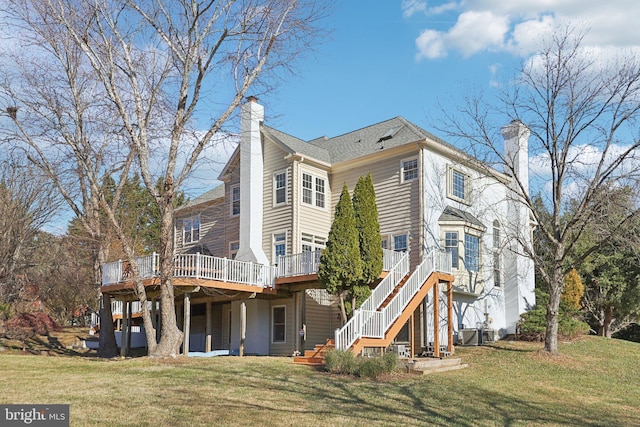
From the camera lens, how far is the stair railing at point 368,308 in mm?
16578

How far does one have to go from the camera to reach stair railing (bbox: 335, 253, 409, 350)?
16.6 m

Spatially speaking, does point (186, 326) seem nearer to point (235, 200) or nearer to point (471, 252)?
point (235, 200)

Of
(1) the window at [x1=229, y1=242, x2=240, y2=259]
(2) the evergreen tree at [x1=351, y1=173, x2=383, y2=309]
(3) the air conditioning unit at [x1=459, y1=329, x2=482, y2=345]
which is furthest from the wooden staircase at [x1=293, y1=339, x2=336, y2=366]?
(1) the window at [x1=229, y1=242, x2=240, y2=259]

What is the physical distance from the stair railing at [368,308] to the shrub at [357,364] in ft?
2.65

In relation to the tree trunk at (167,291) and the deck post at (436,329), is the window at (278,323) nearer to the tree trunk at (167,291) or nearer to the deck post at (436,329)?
the tree trunk at (167,291)

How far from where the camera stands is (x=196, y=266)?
20.2 meters

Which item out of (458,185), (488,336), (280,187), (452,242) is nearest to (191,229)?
(280,187)

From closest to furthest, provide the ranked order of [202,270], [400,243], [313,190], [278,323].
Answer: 1. [202,270]
2. [400,243]
3. [278,323]
4. [313,190]

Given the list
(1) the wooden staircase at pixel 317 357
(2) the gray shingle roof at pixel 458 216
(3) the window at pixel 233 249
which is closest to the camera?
(1) the wooden staircase at pixel 317 357

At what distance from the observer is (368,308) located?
17.9 meters

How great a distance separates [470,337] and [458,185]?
18.4 ft

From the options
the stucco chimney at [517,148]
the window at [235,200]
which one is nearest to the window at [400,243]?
the stucco chimney at [517,148]

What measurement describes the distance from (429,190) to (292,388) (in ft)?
36.9

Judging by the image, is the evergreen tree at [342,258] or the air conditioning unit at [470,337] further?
the air conditioning unit at [470,337]
